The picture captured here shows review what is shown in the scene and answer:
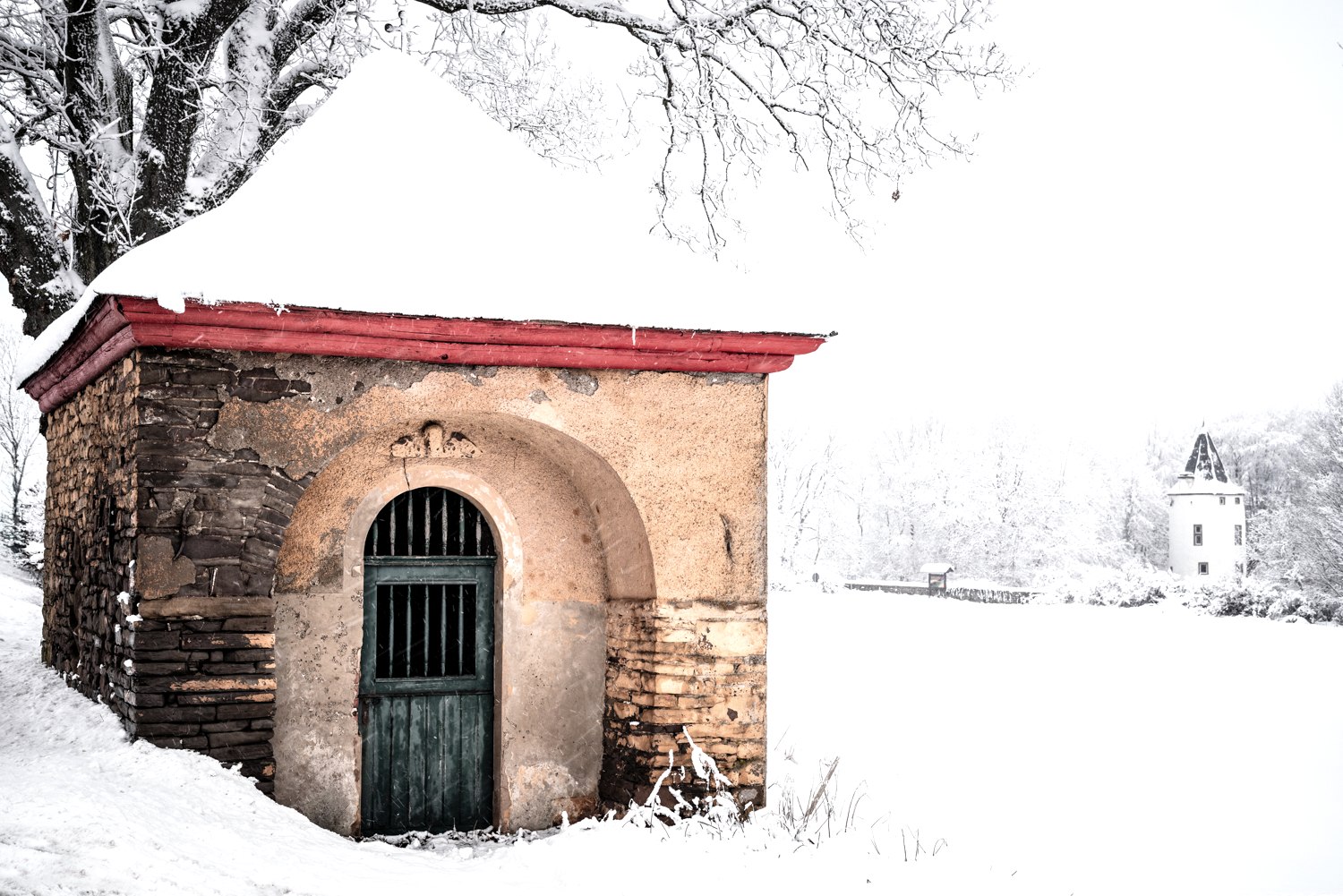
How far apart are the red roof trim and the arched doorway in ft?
3.91

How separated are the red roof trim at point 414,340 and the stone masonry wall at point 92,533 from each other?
297 millimetres

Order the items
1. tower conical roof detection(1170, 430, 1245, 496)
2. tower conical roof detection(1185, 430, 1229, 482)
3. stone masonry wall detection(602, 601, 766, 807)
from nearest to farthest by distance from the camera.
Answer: stone masonry wall detection(602, 601, 766, 807) < tower conical roof detection(1170, 430, 1245, 496) < tower conical roof detection(1185, 430, 1229, 482)

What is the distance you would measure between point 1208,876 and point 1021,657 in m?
9.73

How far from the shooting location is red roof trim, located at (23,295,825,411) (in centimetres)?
577

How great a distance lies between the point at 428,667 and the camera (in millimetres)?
7078

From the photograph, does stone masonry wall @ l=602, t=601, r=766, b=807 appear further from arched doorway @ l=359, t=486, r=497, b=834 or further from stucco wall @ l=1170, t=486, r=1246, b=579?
stucco wall @ l=1170, t=486, r=1246, b=579

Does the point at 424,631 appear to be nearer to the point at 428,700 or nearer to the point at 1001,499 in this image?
the point at 428,700

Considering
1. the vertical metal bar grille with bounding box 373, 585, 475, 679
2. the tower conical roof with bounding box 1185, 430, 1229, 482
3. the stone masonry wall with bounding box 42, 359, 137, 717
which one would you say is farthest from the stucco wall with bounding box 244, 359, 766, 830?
the tower conical roof with bounding box 1185, 430, 1229, 482

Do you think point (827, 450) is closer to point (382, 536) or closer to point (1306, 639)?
point (1306, 639)

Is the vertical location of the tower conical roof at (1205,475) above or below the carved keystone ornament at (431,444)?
above

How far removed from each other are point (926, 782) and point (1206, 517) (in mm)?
44334

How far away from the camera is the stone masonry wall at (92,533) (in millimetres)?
6164

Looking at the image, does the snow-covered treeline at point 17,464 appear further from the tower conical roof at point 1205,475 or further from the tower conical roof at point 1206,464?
the tower conical roof at point 1206,464

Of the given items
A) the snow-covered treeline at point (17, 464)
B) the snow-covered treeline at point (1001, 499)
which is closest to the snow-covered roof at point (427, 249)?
the snow-covered treeline at point (17, 464)
